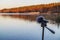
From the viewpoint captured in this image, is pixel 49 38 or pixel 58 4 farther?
pixel 58 4

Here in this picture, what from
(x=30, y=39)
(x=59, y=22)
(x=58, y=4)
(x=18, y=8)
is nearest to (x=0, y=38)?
(x=30, y=39)

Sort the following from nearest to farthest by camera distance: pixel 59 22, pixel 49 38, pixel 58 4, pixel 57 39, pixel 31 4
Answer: pixel 57 39, pixel 49 38, pixel 58 4, pixel 31 4, pixel 59 22

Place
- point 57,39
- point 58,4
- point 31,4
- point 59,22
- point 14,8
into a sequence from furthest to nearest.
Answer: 1. point 59,22
2. point 14,8
3. point 31,4
4. point 58,4
5. point 57,39

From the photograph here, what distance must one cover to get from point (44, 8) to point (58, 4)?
389 mm

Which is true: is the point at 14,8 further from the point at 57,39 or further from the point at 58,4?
the point at 57,39

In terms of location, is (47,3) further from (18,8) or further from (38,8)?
(18,8)

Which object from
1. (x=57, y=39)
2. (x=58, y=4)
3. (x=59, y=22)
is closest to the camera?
(x=57, y=39)

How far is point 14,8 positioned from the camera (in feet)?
16.1

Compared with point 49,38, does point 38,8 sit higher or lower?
higher

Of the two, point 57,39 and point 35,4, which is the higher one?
point 35,4

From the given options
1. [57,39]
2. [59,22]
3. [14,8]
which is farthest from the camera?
[59,22]

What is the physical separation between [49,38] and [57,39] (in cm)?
28

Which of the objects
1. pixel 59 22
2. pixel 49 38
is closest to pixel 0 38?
pixel 49 38

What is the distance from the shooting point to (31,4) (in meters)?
4.57
